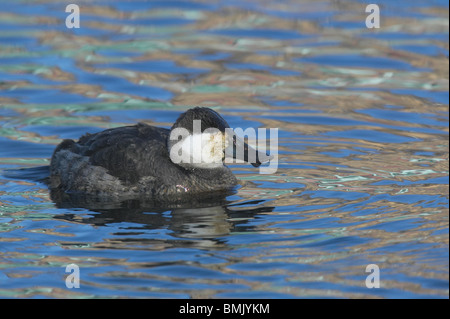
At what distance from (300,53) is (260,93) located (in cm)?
195

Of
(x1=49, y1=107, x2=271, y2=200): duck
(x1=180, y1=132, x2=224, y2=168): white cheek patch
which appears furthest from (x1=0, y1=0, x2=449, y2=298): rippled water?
(x1=180, y1=132, x2=224, y2=168): white cheek patch

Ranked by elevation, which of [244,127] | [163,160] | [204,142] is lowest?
[163,160]

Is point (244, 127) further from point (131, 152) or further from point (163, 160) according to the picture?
point (131, 152)

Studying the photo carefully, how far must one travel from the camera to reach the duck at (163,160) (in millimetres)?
8398

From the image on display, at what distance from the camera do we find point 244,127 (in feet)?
35.8

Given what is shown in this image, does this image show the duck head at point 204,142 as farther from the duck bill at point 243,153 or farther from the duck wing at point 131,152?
the duck wing at point 131,152

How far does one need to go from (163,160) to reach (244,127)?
103 inches

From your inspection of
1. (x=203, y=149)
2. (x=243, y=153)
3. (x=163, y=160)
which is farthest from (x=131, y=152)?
(x=243, y=153)

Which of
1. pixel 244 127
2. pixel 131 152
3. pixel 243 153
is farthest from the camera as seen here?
pixel 244 127

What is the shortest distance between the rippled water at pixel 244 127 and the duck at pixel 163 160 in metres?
0.31

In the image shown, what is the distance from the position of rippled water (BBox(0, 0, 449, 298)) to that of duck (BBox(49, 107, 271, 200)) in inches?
12.2

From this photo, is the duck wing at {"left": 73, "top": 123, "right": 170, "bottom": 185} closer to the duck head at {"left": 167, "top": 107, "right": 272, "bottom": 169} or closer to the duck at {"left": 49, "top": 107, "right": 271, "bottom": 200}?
the duck at {"left": 49, "top": 107, "right": 271, "bottom": 200}

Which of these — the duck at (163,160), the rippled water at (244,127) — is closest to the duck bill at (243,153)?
the duck at (163,160)

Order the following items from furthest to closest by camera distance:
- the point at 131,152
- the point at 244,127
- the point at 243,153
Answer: the point at 244,127, the point at 243,153, the point at 131,152
